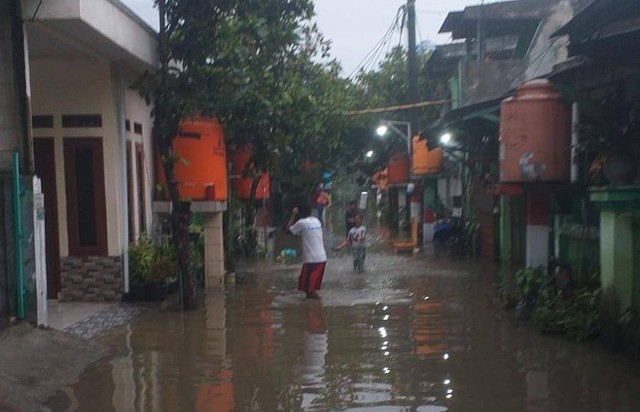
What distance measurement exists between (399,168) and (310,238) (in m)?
20.6

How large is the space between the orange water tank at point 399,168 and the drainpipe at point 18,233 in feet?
81.0

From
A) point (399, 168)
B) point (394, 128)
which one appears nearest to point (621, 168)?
point (394, 128)

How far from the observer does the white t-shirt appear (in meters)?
12.8

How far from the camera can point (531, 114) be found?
10.6 metres

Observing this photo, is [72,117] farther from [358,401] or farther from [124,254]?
[358,401]

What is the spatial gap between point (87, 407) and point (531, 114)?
21.9 feet

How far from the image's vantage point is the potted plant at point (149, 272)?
→ 12.2 meters

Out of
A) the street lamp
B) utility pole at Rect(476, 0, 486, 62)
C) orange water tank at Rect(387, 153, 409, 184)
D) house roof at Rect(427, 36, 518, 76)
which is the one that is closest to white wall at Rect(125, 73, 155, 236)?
utility pole at Rect(476, 0, 486, 62)

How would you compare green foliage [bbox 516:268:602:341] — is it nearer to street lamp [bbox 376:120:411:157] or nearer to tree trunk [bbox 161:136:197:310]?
tree trunk [bbox 161:136:197:310]

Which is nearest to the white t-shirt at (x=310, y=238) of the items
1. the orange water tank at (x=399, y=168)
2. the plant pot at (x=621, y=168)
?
the plant pot at (x=621, y=168)

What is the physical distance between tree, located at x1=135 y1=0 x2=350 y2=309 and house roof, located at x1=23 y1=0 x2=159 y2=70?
44 centimetres

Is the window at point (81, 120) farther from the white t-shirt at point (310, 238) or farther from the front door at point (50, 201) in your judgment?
the white t-shirt at point (310, 238)

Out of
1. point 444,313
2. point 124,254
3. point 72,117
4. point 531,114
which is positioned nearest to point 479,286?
point 444,313

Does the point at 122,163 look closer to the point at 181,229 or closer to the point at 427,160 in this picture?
the point at 181,229
